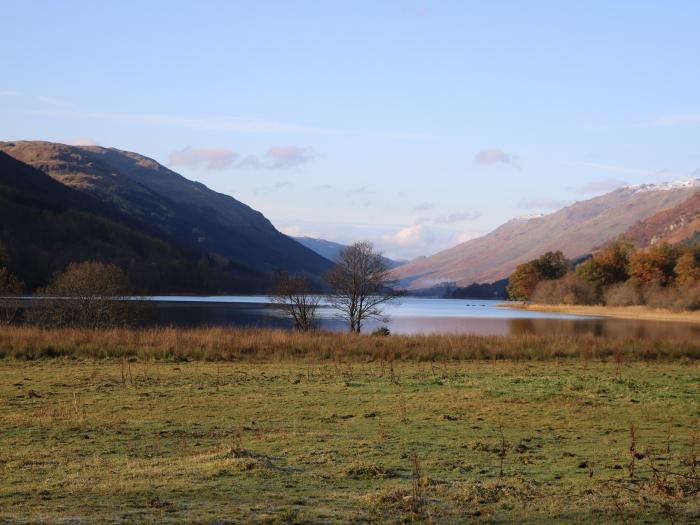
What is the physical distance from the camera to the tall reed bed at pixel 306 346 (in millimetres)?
35406

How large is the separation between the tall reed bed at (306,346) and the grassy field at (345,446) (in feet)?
16.8

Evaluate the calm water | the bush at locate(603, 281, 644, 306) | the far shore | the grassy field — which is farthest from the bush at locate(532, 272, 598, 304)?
the grassy field

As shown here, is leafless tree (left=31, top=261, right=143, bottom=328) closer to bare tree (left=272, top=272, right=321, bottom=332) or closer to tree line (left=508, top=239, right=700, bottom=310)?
bare tree (left=272, top=272, right=321, bottom=332)

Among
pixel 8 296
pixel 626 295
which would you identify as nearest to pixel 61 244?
pixel 626 295

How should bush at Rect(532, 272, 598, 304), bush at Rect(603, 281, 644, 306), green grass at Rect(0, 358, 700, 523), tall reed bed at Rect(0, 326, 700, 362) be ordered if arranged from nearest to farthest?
1. green grass at Rect(0, 358, 700, 523)
2. tall reed bed at Rect(0, 326, 700, 362)
3. bush at Rect(603, 281, 644, 306)
4. bush at Rect(532, 272, 598, 304)

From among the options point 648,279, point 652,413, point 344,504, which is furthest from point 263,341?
point 648,279

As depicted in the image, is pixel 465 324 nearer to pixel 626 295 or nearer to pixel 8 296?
pixel 8 296

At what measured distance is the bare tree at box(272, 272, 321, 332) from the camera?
5700 cm

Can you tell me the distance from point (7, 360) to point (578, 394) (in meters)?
22.3

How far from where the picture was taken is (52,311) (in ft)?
176

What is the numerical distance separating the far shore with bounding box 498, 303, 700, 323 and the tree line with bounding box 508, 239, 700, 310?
1553mm

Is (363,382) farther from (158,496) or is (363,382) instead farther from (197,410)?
(158,496)

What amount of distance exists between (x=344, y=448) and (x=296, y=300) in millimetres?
43233

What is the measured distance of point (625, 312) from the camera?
123 meters
